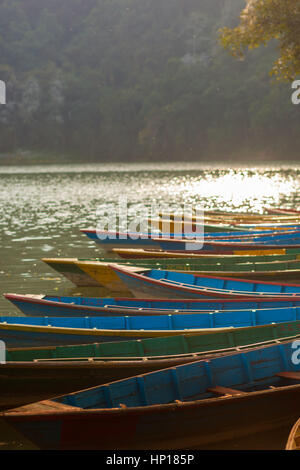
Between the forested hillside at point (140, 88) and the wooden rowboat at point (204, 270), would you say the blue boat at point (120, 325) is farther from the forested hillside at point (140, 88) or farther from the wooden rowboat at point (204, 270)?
the forested hillside at point (140, 88)

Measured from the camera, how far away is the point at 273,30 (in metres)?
23.3

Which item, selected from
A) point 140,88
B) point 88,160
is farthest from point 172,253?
point 140,88

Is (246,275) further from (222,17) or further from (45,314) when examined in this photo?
(222,17)

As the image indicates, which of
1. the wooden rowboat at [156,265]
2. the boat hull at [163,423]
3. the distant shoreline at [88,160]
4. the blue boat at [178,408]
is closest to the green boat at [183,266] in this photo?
the wooden rowboat at [156,265]

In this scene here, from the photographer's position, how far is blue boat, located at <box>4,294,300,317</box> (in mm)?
12148

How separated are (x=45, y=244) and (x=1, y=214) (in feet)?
45.1

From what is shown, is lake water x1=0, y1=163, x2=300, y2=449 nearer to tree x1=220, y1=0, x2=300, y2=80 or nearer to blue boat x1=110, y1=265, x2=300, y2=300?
blue boat x1=110, y1=265, x2=300, y2=300

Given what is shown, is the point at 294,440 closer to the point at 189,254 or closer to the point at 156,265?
the point at 156,265

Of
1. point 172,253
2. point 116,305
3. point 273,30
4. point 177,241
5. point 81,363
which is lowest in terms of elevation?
point 81,363

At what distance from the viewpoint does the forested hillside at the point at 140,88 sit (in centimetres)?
13625

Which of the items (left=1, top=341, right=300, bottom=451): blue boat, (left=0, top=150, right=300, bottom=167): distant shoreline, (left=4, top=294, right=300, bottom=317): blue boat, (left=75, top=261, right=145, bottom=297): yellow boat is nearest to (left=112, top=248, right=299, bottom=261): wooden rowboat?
(left=75, top=261, right=145, bottom=297): yellow boat

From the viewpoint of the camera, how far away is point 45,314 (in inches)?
493

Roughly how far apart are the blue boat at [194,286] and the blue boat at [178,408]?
3.65 meters

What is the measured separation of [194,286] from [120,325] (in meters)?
3.00
